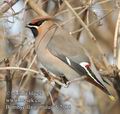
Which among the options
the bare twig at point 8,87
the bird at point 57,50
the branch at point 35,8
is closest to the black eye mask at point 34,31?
the bird at point 57,50

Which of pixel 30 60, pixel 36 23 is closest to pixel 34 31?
Result: pixel 36 23

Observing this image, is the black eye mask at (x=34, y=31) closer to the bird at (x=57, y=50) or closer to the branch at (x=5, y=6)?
the bird at (x=57, y=50)

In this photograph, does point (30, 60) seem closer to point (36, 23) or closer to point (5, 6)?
point (36, 23)

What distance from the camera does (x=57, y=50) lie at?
2885 millimetres

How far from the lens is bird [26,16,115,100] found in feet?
9.25

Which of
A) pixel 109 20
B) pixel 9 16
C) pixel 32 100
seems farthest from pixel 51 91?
pixel 109 20

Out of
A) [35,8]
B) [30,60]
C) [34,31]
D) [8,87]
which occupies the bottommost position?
[8,87]

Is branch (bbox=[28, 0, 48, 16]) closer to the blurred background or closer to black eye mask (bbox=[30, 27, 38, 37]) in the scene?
the blurred background

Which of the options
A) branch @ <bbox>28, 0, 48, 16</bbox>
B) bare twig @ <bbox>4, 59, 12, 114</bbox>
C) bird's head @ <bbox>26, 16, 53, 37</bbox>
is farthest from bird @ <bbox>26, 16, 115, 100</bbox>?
bare twig @ <bbox>4, 59, 12, 114</bbox>

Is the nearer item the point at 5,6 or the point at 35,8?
the point at 5,6

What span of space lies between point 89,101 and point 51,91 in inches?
27.6

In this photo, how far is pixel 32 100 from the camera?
285 centimetres

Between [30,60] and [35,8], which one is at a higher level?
[35,8]

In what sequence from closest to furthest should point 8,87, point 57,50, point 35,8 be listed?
point 8,87
point 57,50
point 35,8
